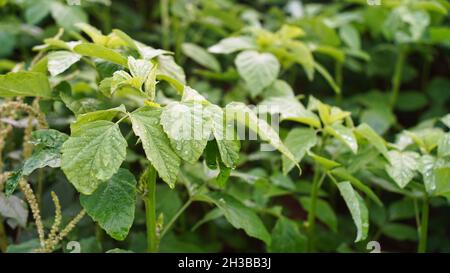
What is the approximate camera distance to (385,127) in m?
1.51

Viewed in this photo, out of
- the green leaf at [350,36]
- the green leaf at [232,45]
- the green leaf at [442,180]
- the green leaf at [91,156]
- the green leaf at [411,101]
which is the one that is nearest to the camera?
the green leaf at [91,156]

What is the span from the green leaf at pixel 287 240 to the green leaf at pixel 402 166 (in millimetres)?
262

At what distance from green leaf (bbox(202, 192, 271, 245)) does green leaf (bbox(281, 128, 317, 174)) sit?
123 mm

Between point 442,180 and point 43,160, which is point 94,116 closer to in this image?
point 43,160

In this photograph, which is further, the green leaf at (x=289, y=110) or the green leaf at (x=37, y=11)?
the green leaf at (x=37, y=11)

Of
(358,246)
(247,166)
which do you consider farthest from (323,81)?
(358,246)

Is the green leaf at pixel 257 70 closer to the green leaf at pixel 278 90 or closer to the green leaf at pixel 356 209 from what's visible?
the green leaf at pixel 278 90

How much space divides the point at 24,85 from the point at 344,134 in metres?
0.60

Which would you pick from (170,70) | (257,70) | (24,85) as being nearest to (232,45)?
(257,70)

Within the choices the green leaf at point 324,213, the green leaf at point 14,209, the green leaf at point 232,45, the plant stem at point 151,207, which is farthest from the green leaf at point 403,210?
the green leaf at point 14,209

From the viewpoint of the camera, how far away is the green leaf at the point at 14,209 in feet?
3.46

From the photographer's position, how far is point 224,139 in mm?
870

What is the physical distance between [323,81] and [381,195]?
1.41 feet
